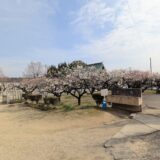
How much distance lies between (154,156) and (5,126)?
32.3 feet

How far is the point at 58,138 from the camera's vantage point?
11.0 m

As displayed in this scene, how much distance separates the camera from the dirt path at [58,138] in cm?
851

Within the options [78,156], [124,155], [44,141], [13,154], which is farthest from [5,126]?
[124,155]

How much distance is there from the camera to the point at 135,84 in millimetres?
37406

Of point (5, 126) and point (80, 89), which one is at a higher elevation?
point (80, 89)

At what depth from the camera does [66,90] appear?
23969 mm

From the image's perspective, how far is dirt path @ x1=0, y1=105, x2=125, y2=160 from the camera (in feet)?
27.9

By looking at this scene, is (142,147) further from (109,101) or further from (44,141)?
(109,101)

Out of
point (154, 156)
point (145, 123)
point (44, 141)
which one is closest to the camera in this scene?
point (154, 156)

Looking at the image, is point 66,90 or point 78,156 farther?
point 66,90

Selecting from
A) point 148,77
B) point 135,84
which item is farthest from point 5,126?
point 148,77

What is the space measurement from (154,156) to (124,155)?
756 mm

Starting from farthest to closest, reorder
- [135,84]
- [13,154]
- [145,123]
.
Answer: [135,84] → [145,123] → [13,154]

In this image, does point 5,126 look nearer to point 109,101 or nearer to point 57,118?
point 57,118
